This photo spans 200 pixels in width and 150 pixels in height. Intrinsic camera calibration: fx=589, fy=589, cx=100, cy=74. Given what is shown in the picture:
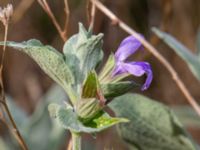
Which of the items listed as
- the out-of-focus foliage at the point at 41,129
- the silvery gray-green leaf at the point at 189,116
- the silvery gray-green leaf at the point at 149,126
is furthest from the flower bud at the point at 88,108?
the silvery gray-green leaf at the point at 189,116

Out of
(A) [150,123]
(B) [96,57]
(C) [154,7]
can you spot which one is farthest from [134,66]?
(C) [154,7]

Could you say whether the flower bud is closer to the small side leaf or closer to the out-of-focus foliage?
the small side leaf

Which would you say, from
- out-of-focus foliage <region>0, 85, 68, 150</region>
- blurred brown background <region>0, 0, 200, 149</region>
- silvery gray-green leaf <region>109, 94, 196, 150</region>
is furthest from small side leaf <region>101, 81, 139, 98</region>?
blurred brown background <region>0, 0, 200, 149</region>

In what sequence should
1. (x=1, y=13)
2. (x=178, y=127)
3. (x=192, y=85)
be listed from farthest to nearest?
(x=192, y=85), (x=178, y=127), (x=1, y=13)

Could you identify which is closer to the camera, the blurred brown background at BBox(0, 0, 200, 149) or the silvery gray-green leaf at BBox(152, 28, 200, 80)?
the silvery gray-green leaf at BBox(152, 28, 200, 80)

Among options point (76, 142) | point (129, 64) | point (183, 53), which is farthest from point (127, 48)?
point (183, 53)

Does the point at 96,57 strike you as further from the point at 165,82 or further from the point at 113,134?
the point at 165,82
